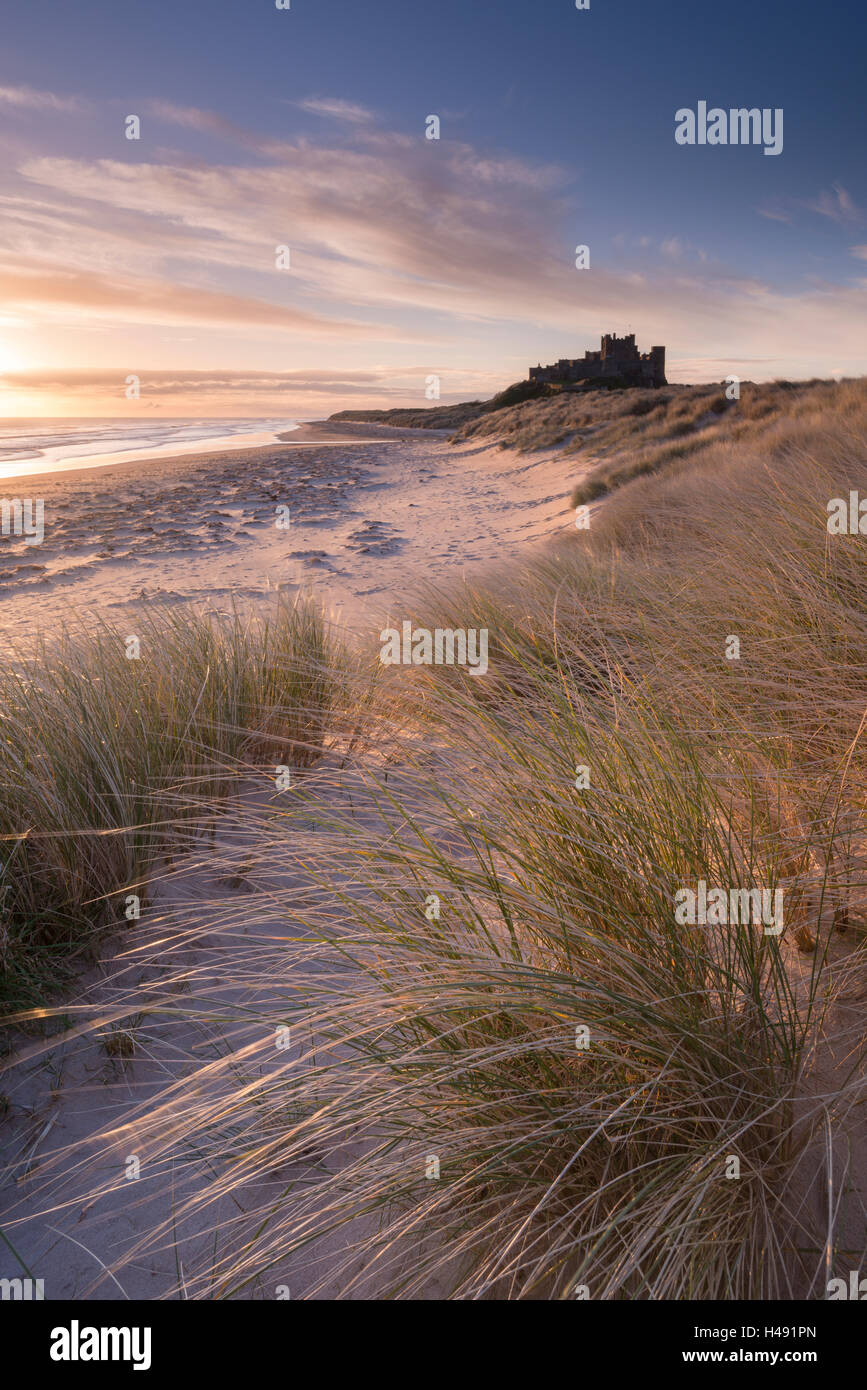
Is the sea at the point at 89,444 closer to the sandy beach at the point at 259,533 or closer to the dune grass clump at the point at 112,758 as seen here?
the sandy beach at the point at 259,533

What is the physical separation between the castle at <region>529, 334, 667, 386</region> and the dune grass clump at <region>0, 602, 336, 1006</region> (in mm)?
49918

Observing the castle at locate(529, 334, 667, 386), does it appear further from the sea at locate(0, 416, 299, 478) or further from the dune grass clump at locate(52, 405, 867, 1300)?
the dune grass clump at locate(52, 405, 867, 1300)

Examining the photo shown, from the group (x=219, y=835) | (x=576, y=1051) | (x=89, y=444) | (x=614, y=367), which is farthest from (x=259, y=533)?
(x=614, y=367)

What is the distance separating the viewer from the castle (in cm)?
4928

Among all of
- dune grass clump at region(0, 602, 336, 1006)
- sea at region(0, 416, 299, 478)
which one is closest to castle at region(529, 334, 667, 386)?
sea at region(0, 416, 299, 478)

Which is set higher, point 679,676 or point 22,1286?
point 679,676

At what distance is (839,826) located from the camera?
1889mm

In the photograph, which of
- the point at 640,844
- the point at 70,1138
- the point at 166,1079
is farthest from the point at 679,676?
the point at 70,1138

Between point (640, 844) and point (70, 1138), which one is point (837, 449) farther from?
point (70, 1138)

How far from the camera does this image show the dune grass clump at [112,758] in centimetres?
225

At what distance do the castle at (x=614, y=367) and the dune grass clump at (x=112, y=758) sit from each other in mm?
49918

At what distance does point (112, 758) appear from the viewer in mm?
2541
